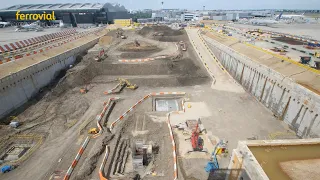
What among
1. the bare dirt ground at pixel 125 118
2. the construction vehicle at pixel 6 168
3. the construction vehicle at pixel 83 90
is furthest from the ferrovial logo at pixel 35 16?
the construction vehicle at pixel 6 168

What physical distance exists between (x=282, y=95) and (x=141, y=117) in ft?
51.3

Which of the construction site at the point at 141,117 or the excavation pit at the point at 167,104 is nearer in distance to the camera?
the construction site at the point at 141,117

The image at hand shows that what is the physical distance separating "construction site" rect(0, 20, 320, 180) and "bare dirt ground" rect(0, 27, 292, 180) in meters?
0.09

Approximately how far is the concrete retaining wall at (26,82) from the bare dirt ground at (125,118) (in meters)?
1.28

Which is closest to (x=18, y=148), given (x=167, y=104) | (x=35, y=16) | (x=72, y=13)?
(x=167, y=104)

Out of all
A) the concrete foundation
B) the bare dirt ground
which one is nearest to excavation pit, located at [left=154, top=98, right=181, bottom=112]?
the bare dirt ground

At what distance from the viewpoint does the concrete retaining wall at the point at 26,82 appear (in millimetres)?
20938

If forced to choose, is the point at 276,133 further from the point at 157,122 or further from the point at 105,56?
the point at 105,56

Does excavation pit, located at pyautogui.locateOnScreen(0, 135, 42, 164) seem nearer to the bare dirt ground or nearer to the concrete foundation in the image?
the bare dirt ground

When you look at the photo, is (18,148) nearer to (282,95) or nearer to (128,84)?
(128,84)

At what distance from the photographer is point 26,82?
24031mm

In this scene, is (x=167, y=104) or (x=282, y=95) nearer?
(x=282, y=95)

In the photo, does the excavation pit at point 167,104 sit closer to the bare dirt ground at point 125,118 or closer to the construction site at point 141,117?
the construction site at point 141,117

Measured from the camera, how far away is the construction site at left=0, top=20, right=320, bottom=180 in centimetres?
1375
